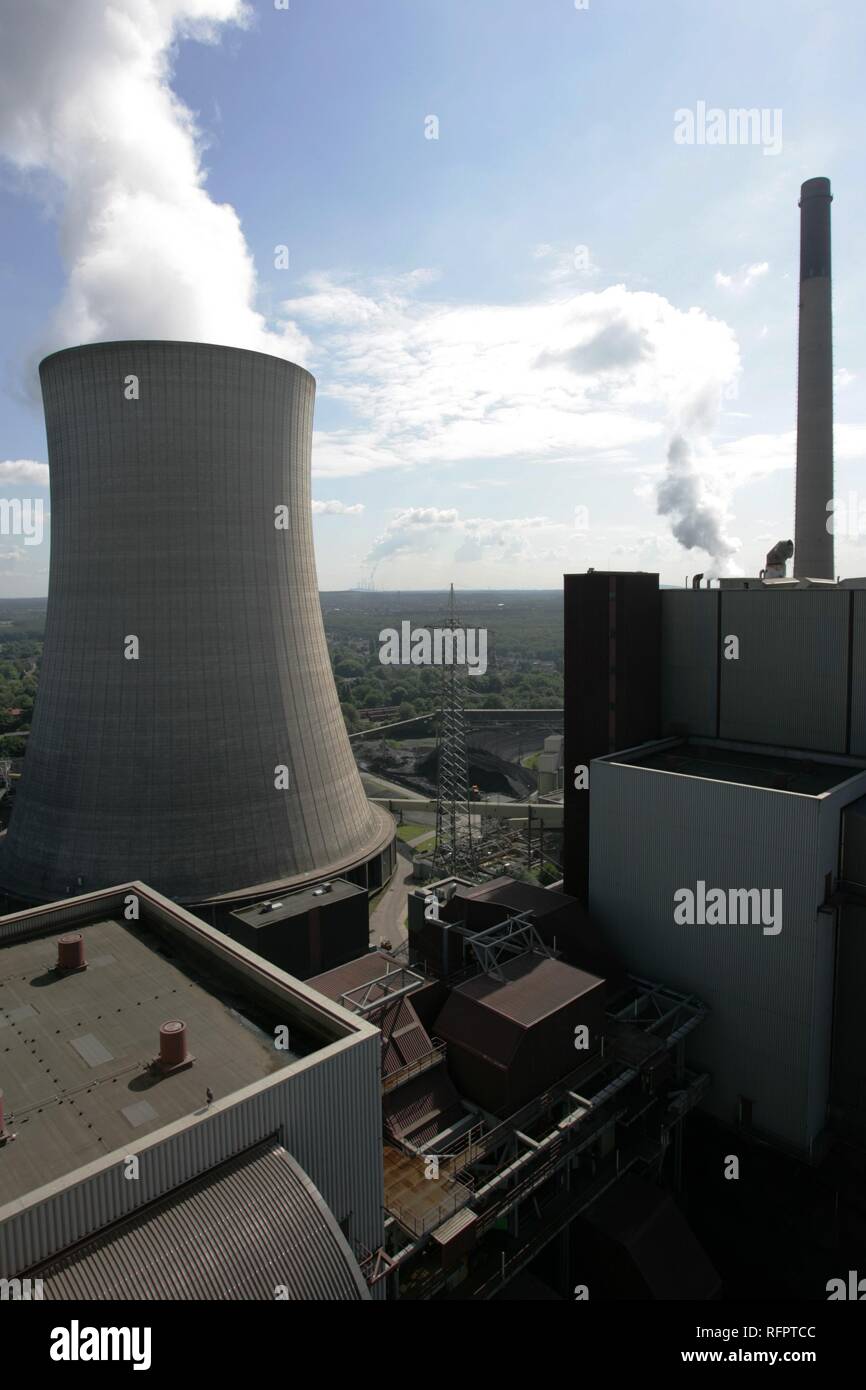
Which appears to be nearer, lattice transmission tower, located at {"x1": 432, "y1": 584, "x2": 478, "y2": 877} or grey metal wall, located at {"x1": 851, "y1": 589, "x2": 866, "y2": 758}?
grey metal wall, located at {"x1": 851, "y1": 589, "x2": 866, "y2": 758}

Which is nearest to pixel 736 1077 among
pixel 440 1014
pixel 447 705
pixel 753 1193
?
pixel 753 1193

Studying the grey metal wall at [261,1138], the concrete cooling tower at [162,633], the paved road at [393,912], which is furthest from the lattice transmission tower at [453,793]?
the grey metal wall at [261,1138]

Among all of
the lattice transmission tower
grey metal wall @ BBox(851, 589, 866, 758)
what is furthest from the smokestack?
the lattice transmission tower

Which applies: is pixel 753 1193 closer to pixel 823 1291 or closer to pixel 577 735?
pixel 823 1291

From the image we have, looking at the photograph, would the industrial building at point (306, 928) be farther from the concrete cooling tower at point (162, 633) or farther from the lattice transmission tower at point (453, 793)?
the lattice transmission tower at point (453, 793)

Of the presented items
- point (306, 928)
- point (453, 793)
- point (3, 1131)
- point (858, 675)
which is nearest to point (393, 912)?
point (453, 793)

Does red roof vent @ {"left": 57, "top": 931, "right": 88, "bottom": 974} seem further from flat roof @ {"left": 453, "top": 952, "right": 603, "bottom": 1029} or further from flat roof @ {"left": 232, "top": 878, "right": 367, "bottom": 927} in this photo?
flat roof @ {"left": 232, "top": 878, "right": 367, "bottom": 927}
